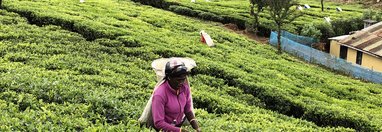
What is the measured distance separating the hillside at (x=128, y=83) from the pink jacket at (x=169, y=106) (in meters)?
0.66

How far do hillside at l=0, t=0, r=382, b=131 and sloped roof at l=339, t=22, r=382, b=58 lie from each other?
813 centimetres

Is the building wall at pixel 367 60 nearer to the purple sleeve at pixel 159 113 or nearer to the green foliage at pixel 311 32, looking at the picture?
the green foliage at pixel 311 32

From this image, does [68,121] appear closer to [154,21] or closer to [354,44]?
[154,21]

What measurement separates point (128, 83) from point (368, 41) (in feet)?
68.7

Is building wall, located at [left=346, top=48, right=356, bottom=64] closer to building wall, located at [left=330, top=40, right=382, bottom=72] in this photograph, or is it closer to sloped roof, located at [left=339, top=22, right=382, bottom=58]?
building wall, located at [left=330, top=40, right=382, bottom=72]

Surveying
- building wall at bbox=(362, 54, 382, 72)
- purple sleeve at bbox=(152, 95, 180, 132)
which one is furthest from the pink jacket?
building wall at bbox=(362, 54, 382, 72)

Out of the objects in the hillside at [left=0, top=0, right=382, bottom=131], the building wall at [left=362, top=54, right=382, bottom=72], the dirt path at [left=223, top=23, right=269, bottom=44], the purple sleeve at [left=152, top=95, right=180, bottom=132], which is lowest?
the building wall at [left=362, top=54, right=382, bottom=72]

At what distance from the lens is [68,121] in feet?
20.2

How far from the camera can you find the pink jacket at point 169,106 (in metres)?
5.65

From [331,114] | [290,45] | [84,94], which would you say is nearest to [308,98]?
[331,114]

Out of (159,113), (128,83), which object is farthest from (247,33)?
(159,113)

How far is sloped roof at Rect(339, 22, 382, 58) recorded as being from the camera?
82.7 feet

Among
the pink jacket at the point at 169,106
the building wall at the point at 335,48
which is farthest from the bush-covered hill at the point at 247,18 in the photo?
the pink jacket at the point at 169,106

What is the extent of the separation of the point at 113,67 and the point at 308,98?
5.90 m
